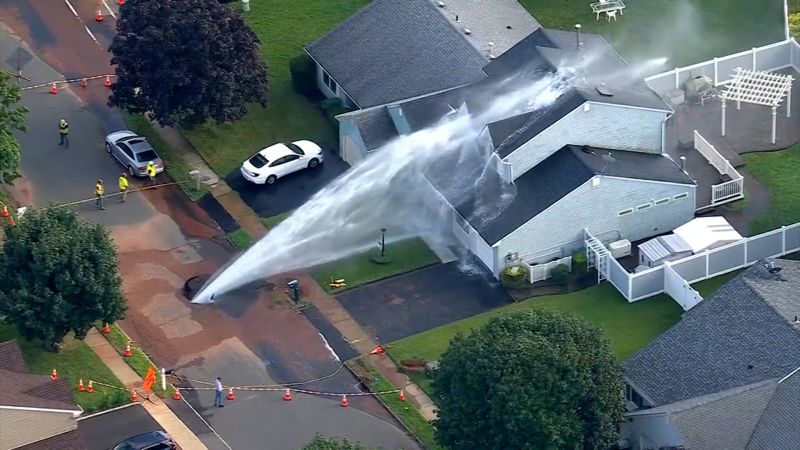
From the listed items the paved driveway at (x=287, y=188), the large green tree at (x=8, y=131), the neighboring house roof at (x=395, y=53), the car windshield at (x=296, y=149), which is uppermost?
the large green tree at (x=8, y=131)

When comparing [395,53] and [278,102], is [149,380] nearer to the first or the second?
[278,102]

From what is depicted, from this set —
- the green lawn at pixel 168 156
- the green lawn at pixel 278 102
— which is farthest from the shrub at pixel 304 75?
the green lawn at pixel 168 156

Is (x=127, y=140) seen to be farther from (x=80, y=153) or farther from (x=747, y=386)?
(x=747, y=386)

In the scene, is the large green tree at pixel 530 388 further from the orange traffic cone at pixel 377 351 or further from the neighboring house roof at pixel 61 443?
the neighboring house roof at pixel 61 443

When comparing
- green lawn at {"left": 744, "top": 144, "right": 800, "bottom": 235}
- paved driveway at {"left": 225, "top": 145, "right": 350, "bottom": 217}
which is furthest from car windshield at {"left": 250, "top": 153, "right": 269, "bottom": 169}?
green lawn at {"left": 744, "top": 144, "right": 800, "bottom": 235}

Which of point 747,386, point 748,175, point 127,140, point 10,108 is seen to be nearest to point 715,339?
point 747,386

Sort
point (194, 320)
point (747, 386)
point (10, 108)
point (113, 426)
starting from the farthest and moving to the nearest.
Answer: point (10, 108) < point (194, 320) < point (113, 426) < point (747, 386)

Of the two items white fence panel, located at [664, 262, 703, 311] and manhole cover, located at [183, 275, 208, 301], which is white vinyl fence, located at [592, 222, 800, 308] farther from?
manhole cover, located at [183, 275, 208, 301]
